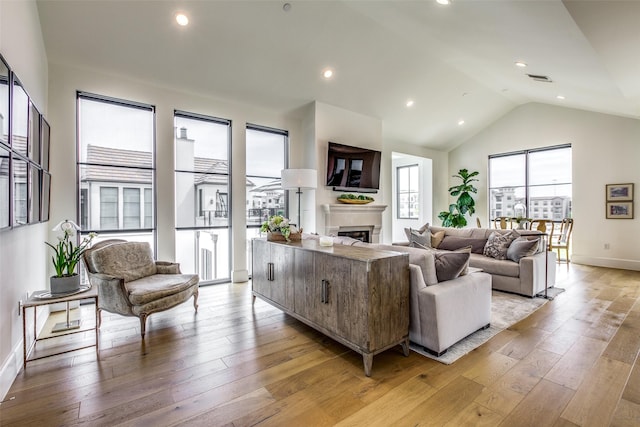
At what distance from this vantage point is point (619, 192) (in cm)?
583

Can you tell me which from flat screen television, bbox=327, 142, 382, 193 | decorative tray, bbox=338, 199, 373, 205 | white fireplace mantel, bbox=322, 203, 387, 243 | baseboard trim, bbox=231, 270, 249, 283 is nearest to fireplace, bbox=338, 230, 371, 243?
white fireplace mantel, bbox=322, 203, 387, 243

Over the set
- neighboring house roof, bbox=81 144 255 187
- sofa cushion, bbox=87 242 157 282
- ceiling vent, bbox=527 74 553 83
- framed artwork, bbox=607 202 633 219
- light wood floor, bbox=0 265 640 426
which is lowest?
light wood floor, bbox=0 265 640 426

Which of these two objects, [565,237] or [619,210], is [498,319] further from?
[619,210]

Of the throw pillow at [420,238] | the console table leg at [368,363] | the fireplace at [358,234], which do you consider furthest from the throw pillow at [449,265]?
the fireplace at [358,234]

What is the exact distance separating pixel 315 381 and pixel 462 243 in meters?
3.69

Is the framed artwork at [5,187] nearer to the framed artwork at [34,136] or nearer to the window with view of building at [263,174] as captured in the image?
the framed artwork at [34,136]

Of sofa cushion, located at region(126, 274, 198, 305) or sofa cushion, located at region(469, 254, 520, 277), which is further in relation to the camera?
sofa cushion, located at region(469, 254, 520, 277)

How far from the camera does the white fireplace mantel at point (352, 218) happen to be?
544cm

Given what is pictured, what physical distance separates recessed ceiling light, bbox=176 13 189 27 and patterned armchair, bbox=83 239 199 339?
2601 mm

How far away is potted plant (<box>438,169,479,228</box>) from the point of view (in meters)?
7.65

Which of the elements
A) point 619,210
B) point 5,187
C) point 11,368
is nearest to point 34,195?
point 5,187

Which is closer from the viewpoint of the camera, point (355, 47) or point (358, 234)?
point (355, 47)

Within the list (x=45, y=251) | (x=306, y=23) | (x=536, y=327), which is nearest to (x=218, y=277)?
(x=45, y=251)

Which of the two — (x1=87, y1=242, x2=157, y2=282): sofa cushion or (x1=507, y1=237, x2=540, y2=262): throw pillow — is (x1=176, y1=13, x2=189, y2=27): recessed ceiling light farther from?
(x1=507, y1=237, x2=540, y2=262): throw pillow
